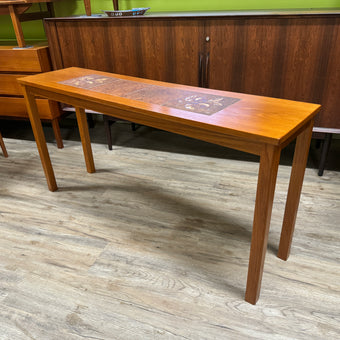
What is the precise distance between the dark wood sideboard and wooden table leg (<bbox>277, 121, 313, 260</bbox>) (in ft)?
2.82

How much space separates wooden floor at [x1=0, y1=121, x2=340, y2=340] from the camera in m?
1.21

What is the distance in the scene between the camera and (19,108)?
104 inches

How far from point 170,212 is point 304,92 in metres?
1.08

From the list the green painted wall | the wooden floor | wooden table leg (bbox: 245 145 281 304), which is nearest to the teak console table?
wooden table leg (bbox: 245 145 281 304)

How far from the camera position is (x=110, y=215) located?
→ 1836 mm

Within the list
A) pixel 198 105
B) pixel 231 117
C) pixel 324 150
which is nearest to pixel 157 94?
pixel 198 105

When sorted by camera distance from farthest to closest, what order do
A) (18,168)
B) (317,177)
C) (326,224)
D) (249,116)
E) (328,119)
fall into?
(18,168) < (317,177) < (328,119) < (326,224) < (249,116)

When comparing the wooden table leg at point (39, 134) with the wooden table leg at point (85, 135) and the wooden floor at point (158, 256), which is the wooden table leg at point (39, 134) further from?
the wooden table leg at point (85, 135)

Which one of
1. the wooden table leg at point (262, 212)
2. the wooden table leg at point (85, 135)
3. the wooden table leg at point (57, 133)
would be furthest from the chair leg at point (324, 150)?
the wooden table leg at point (57, 133)

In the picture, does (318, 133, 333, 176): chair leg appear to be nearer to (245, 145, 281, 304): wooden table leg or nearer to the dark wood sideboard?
the dark wood sideboard

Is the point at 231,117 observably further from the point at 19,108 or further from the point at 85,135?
the point at 19,108

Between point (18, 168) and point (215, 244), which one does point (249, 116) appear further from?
point (18, 168)

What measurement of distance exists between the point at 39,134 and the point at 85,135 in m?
0.31

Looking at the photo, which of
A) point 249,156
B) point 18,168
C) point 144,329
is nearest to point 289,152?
point 249,156
